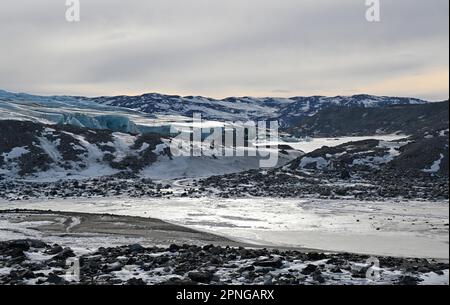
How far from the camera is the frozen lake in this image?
2446 centimetres

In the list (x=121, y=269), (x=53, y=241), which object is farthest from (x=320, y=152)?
(x=121, y=269)

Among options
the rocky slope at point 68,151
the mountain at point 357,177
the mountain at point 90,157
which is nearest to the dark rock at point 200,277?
the mountain at point 357,177

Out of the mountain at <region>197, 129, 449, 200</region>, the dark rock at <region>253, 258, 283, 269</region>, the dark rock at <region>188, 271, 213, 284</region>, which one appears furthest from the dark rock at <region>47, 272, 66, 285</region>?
the mountain at <region>197, 129, 449, 200</region>

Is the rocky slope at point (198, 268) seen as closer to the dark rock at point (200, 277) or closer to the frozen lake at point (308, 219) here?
the dark rock at point (200, 277)

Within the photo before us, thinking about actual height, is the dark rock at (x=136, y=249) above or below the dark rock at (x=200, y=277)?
below

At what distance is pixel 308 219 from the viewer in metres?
32.7

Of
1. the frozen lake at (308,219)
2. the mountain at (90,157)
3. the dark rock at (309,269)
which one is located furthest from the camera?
the mountain at (90,157)

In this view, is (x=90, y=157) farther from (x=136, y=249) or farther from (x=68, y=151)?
(x=136, y=249)

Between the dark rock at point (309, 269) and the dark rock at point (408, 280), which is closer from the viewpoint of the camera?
the dark rock at point (408, 280)

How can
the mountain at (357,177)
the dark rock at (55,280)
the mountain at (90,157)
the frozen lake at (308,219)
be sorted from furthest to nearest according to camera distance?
the mountain at (90,157)
the mountain at (357,177)
the frozen lake at (308,219)
the dark rock at (55,280)

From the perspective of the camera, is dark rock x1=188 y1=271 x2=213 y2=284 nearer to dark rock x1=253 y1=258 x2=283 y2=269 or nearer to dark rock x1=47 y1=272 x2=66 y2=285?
dark rock x1=253 y1=258 x2=283 y2=269

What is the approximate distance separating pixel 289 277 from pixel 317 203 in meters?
25.6

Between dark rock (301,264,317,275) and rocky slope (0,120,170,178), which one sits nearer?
dark rock (301,264,317,275)

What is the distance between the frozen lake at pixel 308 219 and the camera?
80.2 ft
